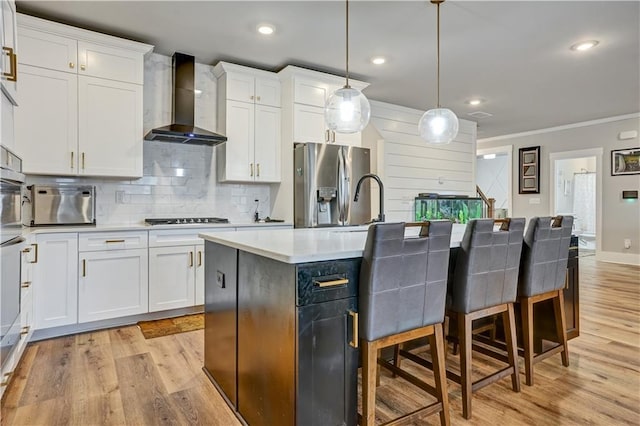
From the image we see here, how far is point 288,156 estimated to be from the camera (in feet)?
14.0

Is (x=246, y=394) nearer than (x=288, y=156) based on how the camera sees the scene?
Yes

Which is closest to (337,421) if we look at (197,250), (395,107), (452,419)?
(452,419)

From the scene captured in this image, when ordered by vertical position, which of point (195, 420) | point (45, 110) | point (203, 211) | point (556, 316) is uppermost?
point (45, 110)

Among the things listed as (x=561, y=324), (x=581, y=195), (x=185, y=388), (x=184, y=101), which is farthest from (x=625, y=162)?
(x=185, y=388)

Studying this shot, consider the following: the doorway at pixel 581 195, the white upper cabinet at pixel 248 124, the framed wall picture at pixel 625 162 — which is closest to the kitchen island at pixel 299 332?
the white upper cabinet at pixel 248 124

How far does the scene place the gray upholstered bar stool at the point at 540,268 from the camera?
2287 millimetres

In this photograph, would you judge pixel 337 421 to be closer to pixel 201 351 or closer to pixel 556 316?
pixel 201 351

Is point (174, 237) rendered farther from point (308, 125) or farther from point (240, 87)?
point (308, 125)

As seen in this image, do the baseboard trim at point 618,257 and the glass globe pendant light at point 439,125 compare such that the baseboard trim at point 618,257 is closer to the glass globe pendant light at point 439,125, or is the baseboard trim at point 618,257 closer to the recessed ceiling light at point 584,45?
the recessed ceiling light at point 584,45

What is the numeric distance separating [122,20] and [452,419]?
3.76m

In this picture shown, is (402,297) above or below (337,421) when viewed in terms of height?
above

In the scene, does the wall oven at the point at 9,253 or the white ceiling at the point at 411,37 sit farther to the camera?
the white ceiling at the point at 411,37

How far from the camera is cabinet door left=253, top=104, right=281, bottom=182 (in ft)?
13.8

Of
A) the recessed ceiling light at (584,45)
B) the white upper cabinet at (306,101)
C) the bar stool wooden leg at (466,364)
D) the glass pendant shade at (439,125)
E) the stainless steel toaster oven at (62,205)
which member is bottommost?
the bar stool wooden leg at (466,364)
